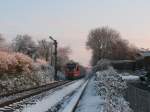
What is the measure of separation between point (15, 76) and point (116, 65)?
237ft

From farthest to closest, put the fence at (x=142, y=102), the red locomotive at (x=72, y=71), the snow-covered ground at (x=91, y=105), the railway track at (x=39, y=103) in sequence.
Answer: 1. the red locomotive at (x=72, y=71)
2. the fence at (x=142, y=102)
3. the railway track at (x=39, y=103)
4. the snow-covered ground at (x=91, y=105)

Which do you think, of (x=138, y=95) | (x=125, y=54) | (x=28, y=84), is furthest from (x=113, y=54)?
(x=138, y=95)

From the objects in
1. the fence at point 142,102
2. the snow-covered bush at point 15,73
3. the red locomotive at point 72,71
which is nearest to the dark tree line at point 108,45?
the red locomotive at point 72,71

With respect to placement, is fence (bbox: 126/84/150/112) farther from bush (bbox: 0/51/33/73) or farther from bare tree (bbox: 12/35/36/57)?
bare tree (bbox: 12/35/36/57)

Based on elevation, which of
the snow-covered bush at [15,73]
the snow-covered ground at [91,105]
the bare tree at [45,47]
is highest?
the bare tree at [45,47]

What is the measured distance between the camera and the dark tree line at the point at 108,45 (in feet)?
531

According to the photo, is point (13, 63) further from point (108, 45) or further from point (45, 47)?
point (45, 47)

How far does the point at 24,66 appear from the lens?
172 ft

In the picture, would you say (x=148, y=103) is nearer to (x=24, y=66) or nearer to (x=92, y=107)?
(x=92, y=107)

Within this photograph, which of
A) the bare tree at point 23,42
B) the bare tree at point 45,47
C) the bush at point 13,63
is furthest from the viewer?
the bare tree at point 45,47

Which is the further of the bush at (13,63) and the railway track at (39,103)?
the bush at (13,63)

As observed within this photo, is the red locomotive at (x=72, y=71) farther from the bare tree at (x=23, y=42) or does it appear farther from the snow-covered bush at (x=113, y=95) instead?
the bare tree at (x=23, y=42)

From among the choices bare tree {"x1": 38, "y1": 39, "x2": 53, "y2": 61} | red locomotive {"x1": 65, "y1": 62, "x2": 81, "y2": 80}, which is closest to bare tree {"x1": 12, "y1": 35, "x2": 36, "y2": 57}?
bare tree {"x1": 38, "y1": 39, "x2": 53, "y2": 61}

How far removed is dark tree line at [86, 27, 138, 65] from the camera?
16200cm
